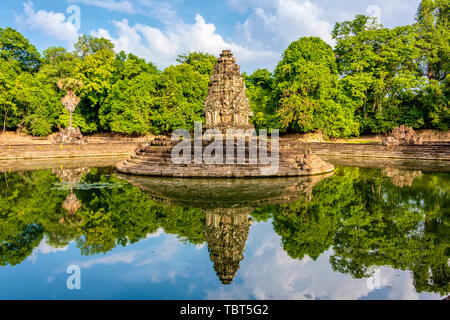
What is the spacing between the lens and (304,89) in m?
32.9

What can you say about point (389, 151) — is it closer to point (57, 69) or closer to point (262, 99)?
point (262, 99)

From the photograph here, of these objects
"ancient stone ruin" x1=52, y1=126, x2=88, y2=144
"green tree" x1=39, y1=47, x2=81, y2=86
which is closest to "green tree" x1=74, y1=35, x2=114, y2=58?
"green tree" x1=39, y1=47, x2=81, y2=86

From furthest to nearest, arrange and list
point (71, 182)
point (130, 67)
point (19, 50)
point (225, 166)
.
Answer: point (19, 50), point (130, 67), point (225, 166), point (71, 182)

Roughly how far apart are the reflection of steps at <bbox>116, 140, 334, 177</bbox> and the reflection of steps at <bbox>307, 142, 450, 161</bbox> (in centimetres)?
1063

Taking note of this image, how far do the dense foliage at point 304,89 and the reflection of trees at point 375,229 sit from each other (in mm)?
22473

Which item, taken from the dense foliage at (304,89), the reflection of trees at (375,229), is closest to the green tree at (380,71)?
the dense foliage at (304,89)

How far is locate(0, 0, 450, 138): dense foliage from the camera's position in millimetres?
33344

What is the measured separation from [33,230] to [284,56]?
33605 mm

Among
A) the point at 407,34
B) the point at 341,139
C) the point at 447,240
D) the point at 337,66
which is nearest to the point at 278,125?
the point at 341,139

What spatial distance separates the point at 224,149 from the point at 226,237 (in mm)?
9149

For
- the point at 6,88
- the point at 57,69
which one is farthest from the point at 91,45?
the point at 6,88

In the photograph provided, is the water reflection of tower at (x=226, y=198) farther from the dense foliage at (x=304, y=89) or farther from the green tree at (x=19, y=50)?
the green tree at (x=19, y=50)

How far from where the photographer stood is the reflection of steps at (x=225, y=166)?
14805 mm

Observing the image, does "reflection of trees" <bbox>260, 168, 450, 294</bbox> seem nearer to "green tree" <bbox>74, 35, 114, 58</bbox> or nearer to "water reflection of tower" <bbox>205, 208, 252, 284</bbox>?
"water reflection of tower" <bbox>205, 208, 252, 284</bbox>
